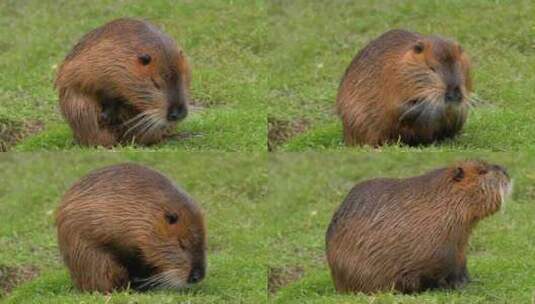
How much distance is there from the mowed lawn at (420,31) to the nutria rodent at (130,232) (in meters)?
2.03

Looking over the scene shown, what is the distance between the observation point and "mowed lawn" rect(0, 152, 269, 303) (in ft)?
31.0

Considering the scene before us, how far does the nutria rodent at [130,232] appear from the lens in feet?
28.8

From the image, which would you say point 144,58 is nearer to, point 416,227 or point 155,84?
point 155,84

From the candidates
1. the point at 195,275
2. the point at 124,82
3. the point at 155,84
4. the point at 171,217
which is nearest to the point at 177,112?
the point at 155,84

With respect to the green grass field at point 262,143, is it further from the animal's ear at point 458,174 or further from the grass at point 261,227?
the animal's ear at point 458,174

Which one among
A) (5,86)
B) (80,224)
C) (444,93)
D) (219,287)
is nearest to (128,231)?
(80,224)

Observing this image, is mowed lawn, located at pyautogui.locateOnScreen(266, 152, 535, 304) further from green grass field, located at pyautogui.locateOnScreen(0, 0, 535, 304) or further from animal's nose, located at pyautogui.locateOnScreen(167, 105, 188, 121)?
animal's nose, located at pyautogui.locateOnScreen(167, 105, 188, 121)

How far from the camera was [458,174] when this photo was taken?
873cm

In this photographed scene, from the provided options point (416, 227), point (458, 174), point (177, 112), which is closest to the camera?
point (416, 227)

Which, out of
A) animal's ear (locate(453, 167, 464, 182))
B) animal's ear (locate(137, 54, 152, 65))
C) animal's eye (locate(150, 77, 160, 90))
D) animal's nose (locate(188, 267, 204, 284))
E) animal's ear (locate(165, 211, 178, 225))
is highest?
animal's ear (locate(137, 54, 152, 65))

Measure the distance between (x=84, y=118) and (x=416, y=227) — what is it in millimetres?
2693

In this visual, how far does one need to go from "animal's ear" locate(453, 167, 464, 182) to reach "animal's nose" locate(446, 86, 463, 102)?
2.95 ft

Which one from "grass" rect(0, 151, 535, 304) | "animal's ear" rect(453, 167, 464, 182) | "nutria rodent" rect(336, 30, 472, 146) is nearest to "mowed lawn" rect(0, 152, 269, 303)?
"grass" rect(0, 151, 535, 304)

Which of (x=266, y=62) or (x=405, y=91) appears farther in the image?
(x=266, y=62)
